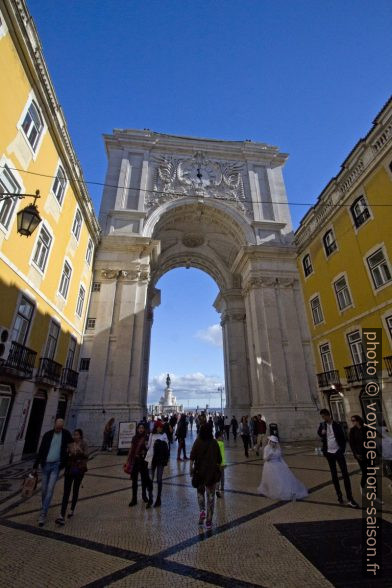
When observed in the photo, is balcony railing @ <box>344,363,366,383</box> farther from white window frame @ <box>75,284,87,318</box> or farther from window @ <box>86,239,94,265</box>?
window @ <box>86,239,94,265</box>

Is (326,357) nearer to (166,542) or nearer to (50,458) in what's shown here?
(166,542)

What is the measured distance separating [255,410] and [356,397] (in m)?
7.17

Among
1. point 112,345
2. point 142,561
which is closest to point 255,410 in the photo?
point 112,345

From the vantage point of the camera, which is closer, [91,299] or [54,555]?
[54,555]

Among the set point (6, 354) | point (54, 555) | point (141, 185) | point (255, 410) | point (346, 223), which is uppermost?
point (141, 185)

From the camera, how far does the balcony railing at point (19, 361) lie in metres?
9.20

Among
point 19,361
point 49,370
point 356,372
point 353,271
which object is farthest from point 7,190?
point 356,372

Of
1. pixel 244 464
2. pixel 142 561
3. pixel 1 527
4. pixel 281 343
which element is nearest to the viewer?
pixel 142 561

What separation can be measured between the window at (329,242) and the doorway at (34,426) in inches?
661

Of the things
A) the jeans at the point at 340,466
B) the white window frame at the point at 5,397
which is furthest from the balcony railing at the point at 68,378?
the jeans at the point at 340,466

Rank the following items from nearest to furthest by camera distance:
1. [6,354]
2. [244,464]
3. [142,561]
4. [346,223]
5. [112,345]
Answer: [142,561] < [6,354] < [244,464] < [346,223] < [112,345]

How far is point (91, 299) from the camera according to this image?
19.0 metres

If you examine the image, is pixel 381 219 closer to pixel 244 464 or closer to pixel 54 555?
pixel 244 464

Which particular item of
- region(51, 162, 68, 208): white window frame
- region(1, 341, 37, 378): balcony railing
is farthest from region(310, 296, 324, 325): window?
region(51, 162, 68, 208): white window frame
